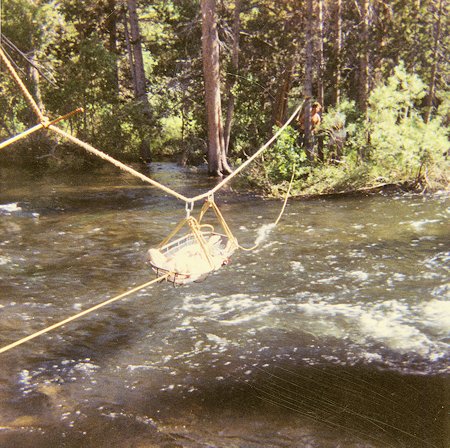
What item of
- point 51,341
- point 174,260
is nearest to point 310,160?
point 174,260

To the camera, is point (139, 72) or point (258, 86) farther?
point (139, 72)

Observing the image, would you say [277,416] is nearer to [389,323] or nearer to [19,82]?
[389,323]

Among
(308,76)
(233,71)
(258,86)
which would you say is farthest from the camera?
(258,86)

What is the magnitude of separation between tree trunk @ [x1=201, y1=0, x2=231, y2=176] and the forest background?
1.3 inches

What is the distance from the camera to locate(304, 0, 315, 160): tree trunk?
517 inches

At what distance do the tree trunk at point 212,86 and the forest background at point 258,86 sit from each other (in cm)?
3

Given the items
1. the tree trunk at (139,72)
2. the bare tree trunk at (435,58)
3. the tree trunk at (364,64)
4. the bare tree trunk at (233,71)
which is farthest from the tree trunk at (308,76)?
the tree trunk at (139,72)

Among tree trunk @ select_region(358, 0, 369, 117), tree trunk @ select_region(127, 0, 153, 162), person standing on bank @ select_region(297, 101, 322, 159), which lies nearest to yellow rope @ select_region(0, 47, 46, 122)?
person standing on bank @ select_region(297, 101, 322, 159)

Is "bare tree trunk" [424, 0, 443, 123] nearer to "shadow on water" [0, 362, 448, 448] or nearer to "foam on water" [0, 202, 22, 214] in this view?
"foam on water" [0, 202, 22, 214]

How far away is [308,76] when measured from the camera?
13.3 metres

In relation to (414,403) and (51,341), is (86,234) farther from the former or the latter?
(414,403)

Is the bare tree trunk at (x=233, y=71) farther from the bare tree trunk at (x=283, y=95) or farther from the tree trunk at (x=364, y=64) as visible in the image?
the tree trunk at (x=364, y=64)

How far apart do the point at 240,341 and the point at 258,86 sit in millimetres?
12955

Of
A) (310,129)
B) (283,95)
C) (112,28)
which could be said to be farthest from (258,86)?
(112,28)
